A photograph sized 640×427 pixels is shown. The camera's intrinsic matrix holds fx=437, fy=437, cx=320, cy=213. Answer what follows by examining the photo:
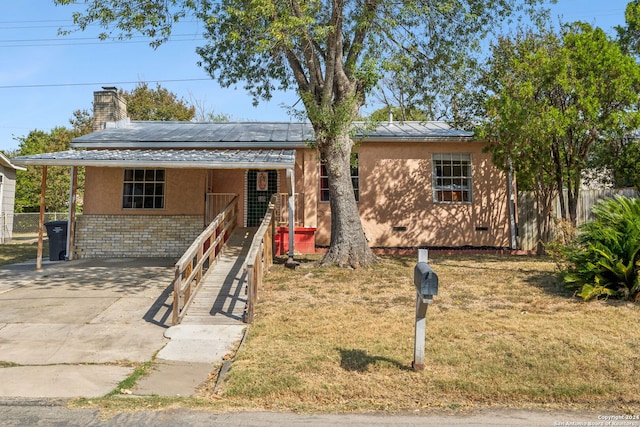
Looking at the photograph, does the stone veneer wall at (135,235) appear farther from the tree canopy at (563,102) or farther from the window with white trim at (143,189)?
the tree canopy at (563,102)

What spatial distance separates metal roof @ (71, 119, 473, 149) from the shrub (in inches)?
211

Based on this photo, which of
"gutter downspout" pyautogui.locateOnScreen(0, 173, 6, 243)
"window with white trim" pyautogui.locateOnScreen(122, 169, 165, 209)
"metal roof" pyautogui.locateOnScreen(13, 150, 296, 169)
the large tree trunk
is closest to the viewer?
"metal roof" pyautogui.locateOnScreen(13, 150, 296, 169)

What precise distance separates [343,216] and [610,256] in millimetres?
5202

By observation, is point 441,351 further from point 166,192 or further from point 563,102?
point 166,192

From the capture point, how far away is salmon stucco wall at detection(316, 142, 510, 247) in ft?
45.7

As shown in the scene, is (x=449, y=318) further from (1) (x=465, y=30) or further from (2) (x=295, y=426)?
(1) (x=465, y=30)

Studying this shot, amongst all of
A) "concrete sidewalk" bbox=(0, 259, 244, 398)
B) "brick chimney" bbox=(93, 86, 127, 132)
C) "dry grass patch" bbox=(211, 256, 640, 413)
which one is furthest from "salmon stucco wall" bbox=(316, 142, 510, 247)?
"brick chimney" bbox=(93, 86, 127, 132)

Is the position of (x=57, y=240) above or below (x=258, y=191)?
below

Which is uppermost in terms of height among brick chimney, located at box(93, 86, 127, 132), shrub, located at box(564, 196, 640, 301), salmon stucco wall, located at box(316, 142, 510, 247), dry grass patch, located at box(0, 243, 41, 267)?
brick chimney, located at box(93, 86, 127, 132)

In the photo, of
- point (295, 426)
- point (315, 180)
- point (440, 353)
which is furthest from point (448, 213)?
point (295, 426)

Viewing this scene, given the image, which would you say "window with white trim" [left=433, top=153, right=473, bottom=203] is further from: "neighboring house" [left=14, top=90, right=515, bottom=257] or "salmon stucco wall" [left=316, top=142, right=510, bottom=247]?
"salmon stucco wall" [left=316, top=142, right=510, bottom=247]

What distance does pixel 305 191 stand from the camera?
533 inches

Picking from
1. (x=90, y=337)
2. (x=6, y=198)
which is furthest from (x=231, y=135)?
(x=6, y=198)

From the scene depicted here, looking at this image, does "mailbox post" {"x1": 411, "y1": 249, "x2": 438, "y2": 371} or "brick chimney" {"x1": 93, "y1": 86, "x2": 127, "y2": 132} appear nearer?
"mailbox post" {"x1": 411, "y1": 249, "x2": 438, "y2": 371}
